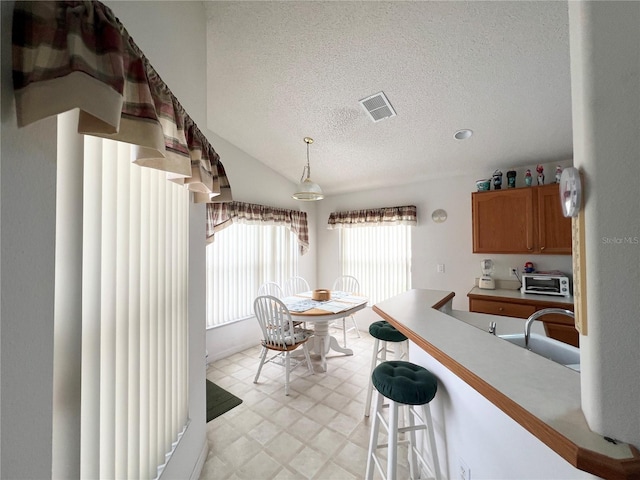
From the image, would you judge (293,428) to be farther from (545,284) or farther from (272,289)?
(545,284)

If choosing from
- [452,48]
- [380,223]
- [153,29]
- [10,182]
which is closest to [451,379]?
[10,182]

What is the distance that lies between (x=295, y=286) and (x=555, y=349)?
3.16m

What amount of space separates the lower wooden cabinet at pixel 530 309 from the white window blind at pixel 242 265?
2.64m

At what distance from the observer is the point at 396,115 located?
2221mm

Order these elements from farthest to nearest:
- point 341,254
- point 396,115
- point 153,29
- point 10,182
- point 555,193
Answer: point 341,254, point 555,193, point 396,115, point 153,29, point 10,182

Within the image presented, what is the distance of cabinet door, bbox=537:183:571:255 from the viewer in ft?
7.93

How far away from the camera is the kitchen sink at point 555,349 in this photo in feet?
3.69

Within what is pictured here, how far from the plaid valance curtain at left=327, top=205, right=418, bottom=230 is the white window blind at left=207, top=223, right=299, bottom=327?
0.87 m

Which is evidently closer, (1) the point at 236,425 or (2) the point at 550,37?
(2) the point at 550,37

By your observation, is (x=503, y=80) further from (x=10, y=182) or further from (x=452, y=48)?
(x=10, y=182)

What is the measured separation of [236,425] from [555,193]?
3.68 meters

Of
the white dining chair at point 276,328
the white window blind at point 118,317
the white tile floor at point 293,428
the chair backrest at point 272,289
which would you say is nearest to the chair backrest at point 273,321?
the white dining chair at point 276,328

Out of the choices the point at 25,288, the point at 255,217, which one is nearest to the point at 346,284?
the point at 255,217

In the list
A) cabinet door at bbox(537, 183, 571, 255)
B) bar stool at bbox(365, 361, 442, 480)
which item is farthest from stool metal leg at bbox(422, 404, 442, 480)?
cabinet door at bbox(537, 183, 571, 255)
